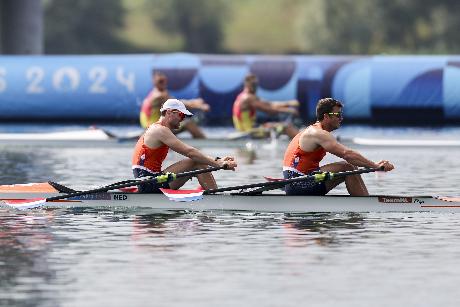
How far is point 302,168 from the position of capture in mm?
21312

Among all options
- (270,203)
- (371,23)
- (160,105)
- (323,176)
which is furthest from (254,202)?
(371,23)

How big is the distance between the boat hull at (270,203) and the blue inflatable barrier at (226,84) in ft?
90.2

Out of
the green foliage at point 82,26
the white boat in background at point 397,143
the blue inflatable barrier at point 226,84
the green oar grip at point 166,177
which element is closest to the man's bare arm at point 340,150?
the green oar grip at point 166,177

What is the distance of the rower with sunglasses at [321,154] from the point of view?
68.7 ft

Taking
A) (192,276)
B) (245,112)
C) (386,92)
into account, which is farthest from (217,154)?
(192,276)

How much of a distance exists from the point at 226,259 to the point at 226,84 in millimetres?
32932

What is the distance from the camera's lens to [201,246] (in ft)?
57.6

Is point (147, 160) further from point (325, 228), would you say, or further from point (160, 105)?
point (160, 105)

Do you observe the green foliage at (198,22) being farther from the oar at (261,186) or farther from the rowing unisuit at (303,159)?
the oar at (261,186)

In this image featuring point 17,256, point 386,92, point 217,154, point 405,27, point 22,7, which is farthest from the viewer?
point 405,27

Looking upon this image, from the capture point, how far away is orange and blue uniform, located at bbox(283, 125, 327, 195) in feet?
69.7

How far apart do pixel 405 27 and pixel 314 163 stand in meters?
87.4

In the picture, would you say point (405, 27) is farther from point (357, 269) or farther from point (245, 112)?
point (357, 269)

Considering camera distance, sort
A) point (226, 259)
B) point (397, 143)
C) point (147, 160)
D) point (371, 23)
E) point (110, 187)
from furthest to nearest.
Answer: point (371, 23) → point (397, 143) → point (147, 160) → point (110, 187) → point (226, 259)
